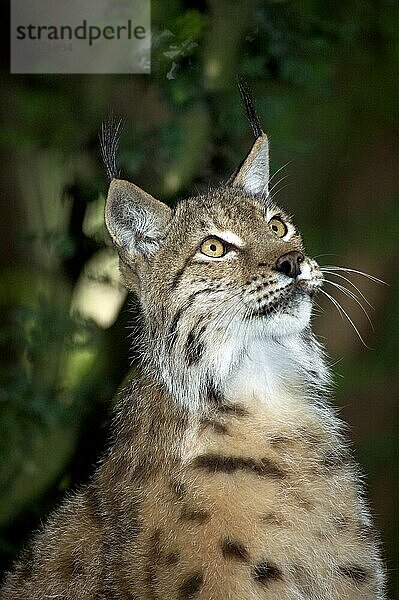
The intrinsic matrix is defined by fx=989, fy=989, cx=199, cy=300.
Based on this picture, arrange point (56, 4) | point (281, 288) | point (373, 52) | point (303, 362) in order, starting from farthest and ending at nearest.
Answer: point (373, 52) < point (56, 4) < point (303, 362) < point (281, 288)

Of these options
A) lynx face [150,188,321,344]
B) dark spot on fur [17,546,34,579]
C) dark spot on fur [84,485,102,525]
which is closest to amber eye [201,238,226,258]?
lynx face [150,188,321,344]

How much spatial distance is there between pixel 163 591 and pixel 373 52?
90 cm

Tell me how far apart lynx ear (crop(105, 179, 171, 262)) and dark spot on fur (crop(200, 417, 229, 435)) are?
21 cm

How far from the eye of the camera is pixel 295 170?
1.52 metres

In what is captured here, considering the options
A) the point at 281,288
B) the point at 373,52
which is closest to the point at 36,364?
the point at 281,288

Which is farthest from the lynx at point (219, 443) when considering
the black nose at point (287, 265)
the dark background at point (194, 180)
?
the dark background at point (194, 180)

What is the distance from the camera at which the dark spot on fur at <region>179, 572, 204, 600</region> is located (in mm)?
1113

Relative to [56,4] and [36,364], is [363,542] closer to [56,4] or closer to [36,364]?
[36,364]

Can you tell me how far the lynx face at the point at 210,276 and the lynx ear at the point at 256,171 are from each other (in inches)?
1.7

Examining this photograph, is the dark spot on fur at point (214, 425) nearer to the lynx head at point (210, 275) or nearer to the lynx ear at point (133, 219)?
the lynx head at point (210, 275)

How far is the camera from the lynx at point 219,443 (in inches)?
44.3

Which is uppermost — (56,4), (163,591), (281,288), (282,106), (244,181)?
(56,4)

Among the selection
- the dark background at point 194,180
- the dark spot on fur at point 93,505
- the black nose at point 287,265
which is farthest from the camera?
the dark background at point 194,180

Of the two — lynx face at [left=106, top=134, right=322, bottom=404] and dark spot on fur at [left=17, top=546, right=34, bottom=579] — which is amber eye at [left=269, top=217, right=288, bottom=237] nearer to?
lynx face at [left=106, top=134, right=322, bottom=404]
